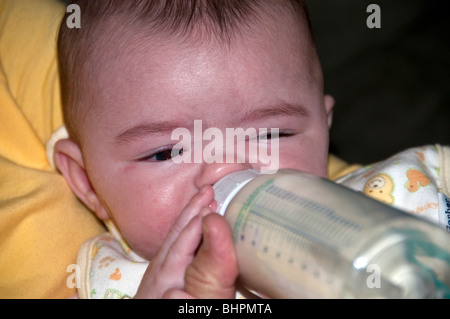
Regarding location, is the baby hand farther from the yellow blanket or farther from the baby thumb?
the yellow blanket

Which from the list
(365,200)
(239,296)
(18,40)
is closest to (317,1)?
(18,40)

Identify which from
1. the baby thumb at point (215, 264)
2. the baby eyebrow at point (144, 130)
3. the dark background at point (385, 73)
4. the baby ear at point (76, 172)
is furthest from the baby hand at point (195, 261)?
the dark background at point (385, 73)

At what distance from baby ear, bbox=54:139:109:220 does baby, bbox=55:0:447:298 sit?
7 centimetres

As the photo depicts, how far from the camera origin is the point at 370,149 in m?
1.66

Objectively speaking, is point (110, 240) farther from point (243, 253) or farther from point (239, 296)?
point (243, 253)

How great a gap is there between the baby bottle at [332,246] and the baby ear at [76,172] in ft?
1.50

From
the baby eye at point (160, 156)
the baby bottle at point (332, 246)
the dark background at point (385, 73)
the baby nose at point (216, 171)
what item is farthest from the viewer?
the dark background at point (385, 73)

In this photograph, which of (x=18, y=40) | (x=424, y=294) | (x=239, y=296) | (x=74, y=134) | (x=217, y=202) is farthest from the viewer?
(x=18, y=40)

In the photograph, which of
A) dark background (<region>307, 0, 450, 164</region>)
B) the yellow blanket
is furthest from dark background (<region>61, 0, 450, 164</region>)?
the yellow blanket

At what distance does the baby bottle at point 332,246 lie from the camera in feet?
2.02

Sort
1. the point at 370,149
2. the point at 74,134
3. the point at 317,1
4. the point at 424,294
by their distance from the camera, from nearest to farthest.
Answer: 1. the point at 424,294
2. the point at 74,134
3. the point at 370,149
4. the point at 317,1

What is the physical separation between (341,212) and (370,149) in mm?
1037

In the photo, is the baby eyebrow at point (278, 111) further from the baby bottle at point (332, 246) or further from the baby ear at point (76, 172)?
the baby ear at point (76, 172)

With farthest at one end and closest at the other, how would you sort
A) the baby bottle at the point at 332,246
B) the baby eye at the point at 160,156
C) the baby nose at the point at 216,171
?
the baby eye at the point at 160,156 → the baby nose at the point at 216,171 → the baby bottle at the point at 332,246
